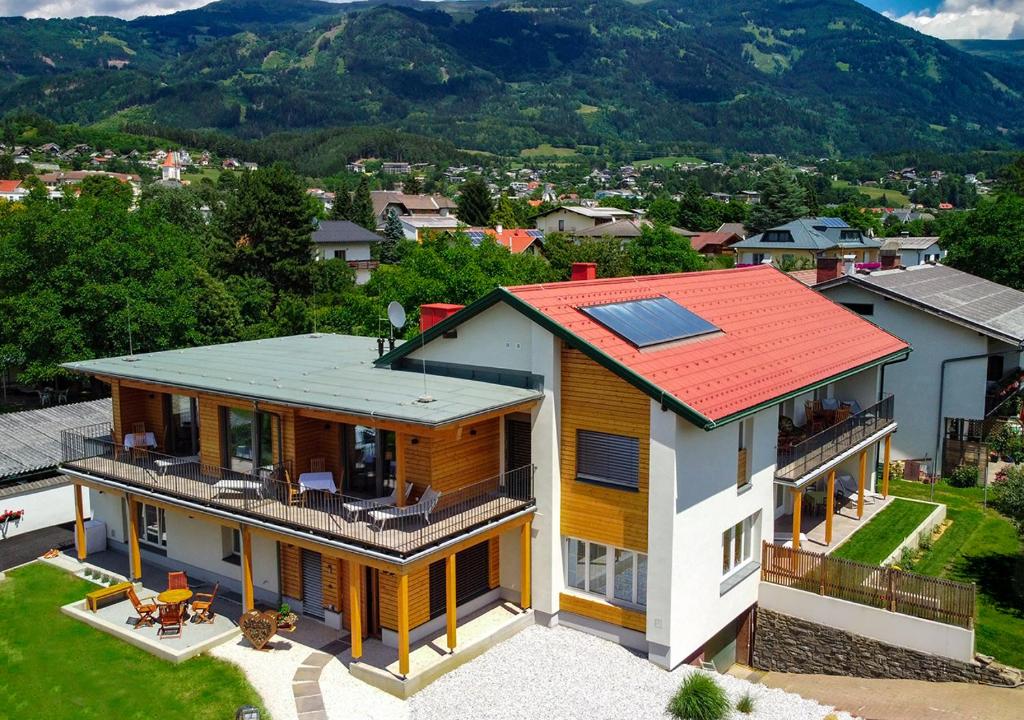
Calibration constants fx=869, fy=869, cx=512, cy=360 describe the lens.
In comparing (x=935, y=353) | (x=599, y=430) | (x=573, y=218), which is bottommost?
(x=935, y=353)

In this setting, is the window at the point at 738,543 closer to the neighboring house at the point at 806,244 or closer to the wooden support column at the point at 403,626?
the wooden support column at the point at 403,626

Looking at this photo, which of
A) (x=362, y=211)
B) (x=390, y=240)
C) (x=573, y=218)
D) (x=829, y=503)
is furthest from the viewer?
(x=573, y=218)

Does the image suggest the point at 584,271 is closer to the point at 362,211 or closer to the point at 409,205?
the point at 362,211

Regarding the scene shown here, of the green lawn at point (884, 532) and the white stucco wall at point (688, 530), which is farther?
the green lawn at point (884, 532)

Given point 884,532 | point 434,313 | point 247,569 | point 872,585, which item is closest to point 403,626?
point 247,569

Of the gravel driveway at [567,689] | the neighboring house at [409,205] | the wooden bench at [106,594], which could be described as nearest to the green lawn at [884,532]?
the gravel driveway at [567,689]
